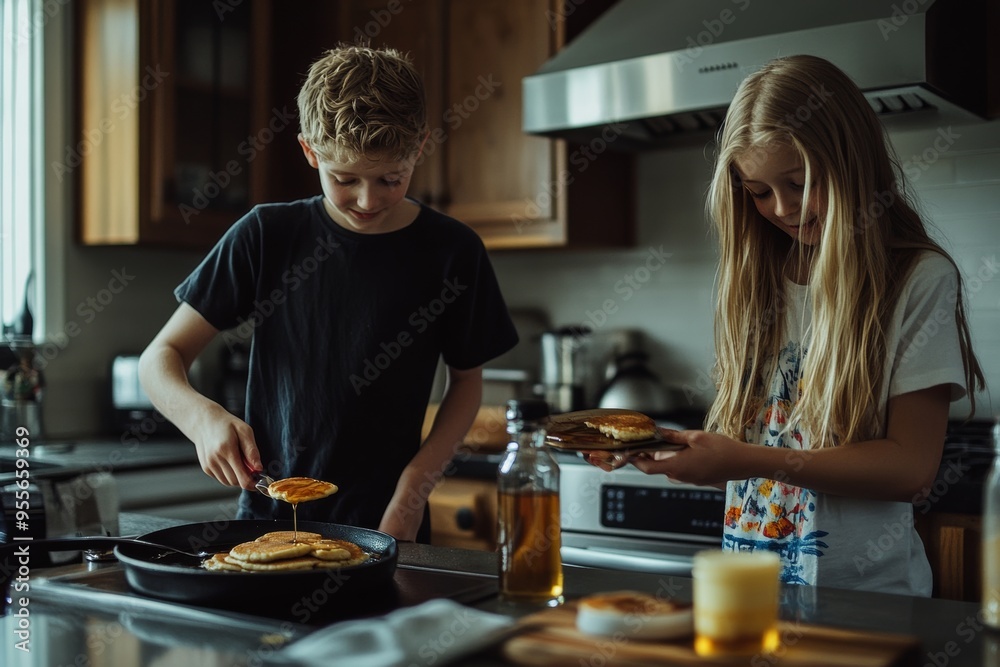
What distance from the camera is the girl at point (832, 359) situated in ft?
3.95

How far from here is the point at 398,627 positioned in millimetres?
824

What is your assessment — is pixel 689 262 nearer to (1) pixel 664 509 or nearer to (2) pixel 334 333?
(1) pixel 664 509

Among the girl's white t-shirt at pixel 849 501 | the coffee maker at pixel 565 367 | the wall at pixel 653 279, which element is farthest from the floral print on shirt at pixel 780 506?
the coffee maker at pixel 565 367

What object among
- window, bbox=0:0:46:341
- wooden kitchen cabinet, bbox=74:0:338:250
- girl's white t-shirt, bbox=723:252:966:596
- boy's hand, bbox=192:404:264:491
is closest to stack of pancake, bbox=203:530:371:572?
boy's hand, bbox=192:404:264:491

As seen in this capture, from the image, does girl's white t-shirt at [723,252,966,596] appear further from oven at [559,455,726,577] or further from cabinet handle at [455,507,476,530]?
cabinet handle at [455,507,476,530]

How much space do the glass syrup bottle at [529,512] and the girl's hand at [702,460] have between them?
0.19m

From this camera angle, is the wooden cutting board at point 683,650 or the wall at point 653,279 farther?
the wall at point 653,279

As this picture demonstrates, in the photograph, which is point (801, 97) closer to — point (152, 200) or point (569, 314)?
point (569, 314)

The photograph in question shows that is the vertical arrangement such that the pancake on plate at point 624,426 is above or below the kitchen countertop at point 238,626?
above

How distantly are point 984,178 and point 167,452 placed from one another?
226 cm

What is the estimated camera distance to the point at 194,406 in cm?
140

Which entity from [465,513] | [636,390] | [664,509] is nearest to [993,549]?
[664,509]

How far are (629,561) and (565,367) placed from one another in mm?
829

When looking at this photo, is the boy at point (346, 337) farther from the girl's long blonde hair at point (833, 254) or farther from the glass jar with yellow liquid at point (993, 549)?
the glass jar with yellow liquid at point (993, 549)
